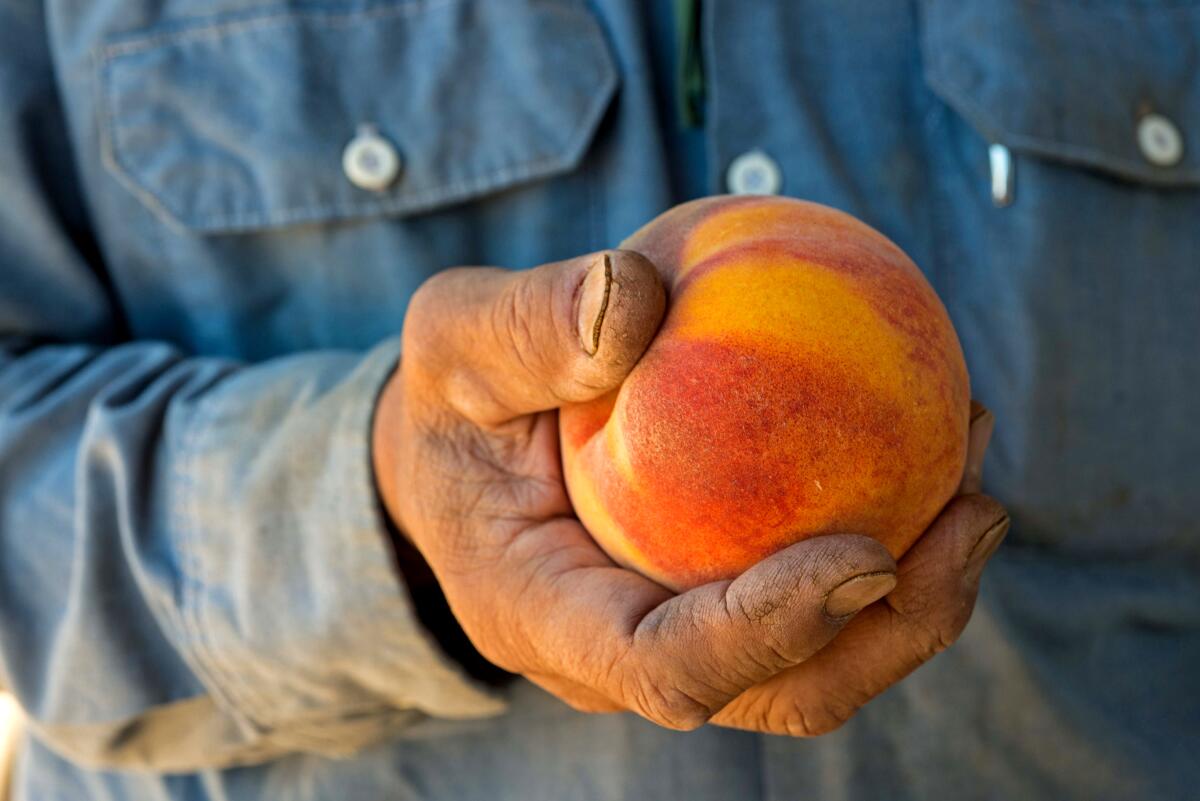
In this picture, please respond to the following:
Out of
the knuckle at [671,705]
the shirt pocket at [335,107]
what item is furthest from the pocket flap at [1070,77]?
the knuckle at [671,705]

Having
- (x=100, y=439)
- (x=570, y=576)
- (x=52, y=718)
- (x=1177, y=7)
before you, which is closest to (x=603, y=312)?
(x=570, y=576)

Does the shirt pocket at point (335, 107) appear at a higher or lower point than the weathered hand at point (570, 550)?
higher

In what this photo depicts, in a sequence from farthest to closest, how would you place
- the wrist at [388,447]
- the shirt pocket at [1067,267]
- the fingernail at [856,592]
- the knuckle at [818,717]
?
the shirt pocket at [1067,267] < the wrist at [388,447] < the knuckle at [818,717] < the fingernail at [856,592]

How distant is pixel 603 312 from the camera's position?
0.57 metres

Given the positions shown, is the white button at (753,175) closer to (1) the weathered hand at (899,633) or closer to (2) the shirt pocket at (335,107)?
(2) the shirt pocket at (335,107)

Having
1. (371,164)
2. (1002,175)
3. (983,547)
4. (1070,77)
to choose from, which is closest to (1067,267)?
(1002,175)

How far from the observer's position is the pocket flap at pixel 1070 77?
1.06m

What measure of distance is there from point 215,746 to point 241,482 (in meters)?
0.26

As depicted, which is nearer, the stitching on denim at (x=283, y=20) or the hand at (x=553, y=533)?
the hand at (x=553, y=533)

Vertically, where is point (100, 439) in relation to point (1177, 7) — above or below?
below

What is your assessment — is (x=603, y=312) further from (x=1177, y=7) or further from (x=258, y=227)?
(x=1177, y=7)

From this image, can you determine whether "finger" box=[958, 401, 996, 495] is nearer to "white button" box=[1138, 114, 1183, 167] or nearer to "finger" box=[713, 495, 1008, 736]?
"finger" box=[713, 495, 1008, 736]

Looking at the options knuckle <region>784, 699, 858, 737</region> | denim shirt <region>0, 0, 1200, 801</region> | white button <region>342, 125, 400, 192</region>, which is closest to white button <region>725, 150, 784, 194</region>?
denim shirt <region>0, 0, 1200, 801</region>

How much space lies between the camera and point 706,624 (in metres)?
0.57
